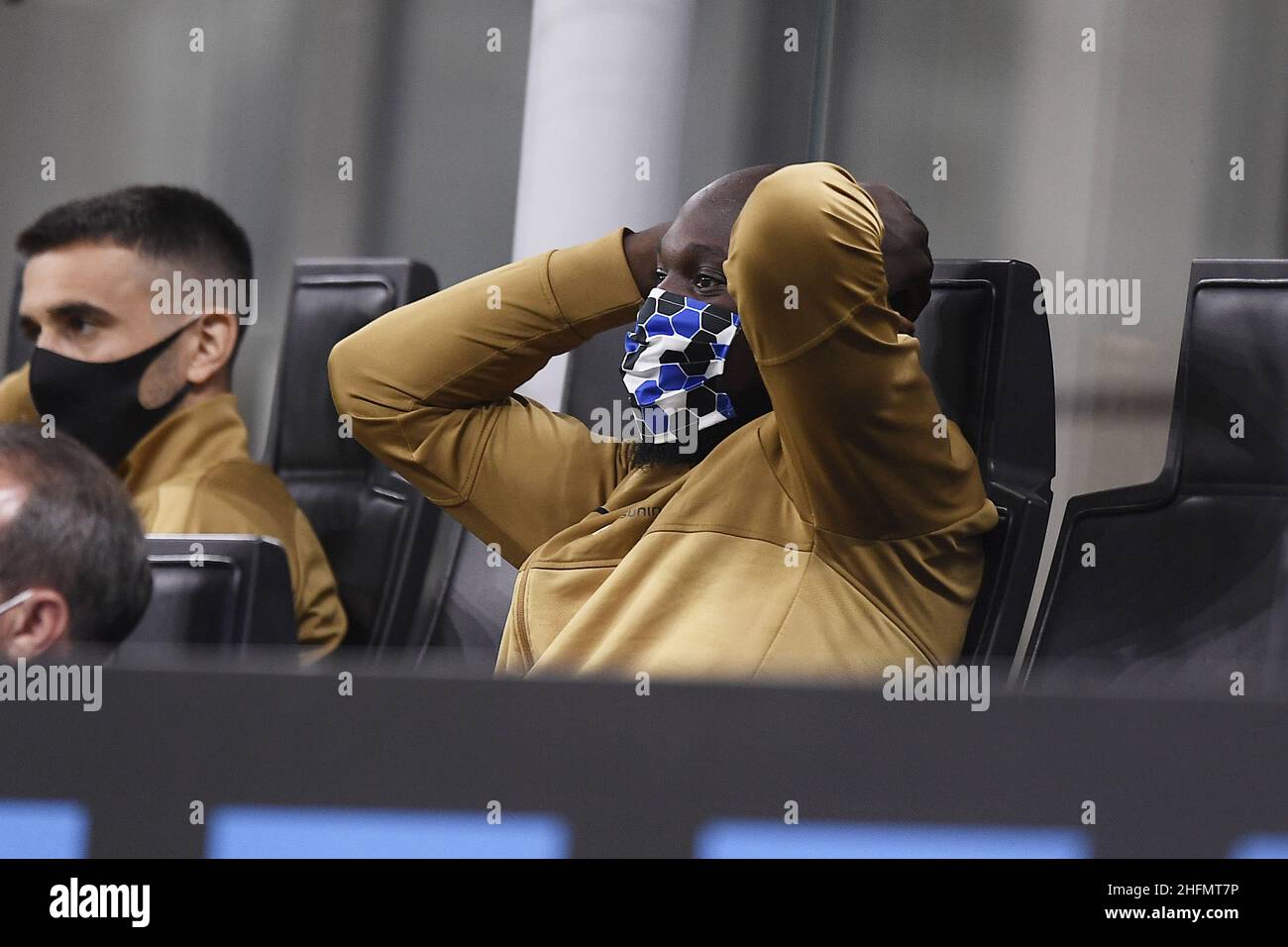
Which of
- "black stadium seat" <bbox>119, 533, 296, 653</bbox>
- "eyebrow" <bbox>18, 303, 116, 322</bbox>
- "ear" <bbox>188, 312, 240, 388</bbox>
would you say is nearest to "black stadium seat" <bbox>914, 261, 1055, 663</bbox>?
"black stadium seat" <bbox>119, 533, 296, 653</bbox>

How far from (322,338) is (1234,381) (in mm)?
1302

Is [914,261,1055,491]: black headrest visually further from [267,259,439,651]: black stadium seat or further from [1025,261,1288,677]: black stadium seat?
[267,259,439,651]: black stadium seat

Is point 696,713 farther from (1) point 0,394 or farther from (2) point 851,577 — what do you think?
(1) point 0,394

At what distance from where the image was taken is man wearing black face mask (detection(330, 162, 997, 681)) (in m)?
1.03

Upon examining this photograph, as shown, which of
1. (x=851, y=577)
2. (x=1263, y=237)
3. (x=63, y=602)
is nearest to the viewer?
(x=63, y=602)

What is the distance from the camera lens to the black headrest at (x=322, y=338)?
2029 millimetres

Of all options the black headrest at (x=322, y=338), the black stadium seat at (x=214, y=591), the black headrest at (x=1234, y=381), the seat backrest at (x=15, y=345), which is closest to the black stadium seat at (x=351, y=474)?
the black headrest at (x=322, y=338)

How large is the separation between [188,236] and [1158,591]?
4.99 feet

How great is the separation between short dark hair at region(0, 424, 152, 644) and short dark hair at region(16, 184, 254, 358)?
120cm

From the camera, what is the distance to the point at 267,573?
1.26 m

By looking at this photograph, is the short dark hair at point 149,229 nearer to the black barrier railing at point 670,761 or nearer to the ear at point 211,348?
the ear at point 211,348

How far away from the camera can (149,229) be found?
2.13m

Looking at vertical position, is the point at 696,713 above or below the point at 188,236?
below
